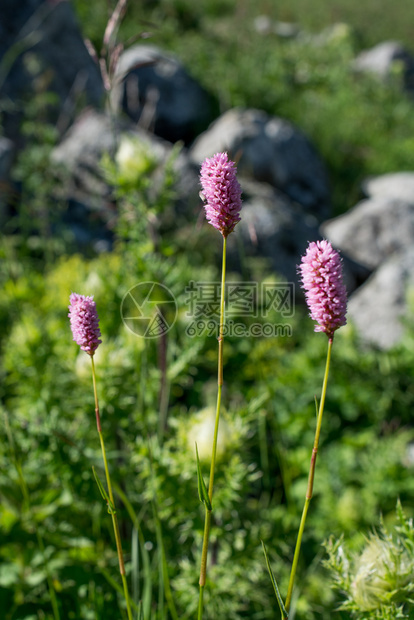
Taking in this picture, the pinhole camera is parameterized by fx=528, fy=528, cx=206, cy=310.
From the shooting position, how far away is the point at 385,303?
13.3 ft

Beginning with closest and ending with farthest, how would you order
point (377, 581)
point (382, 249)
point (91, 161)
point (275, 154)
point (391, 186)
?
point (377, 581) < point (91, 161) < point (382, 249) < point (275, 154) < point (391, 186)

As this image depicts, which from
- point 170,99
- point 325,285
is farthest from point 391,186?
point 325,285

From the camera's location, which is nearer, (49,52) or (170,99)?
(49,52)

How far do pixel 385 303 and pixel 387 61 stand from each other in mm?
10735

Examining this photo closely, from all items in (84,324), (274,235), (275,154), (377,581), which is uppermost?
(275,154)

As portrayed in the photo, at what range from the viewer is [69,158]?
5.29m

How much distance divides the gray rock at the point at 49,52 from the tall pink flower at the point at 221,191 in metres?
6.17

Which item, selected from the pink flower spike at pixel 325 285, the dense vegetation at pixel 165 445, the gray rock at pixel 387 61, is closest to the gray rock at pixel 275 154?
the dense vegetation at pixel 165 445

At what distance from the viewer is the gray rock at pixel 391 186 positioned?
6.42 metres

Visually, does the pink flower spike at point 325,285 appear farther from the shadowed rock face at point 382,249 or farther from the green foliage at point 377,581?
the shadowed rock face at point 382,249

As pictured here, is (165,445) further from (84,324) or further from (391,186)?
(391,186)

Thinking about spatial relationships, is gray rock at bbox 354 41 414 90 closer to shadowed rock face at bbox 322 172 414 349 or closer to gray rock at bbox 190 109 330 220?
shadowed rock face at bbox 322 172 414 349

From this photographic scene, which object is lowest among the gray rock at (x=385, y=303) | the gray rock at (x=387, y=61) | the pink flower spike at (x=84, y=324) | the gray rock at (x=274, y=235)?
the pink flower spike at (x=84, y=324)

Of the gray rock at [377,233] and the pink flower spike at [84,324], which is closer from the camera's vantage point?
the pink flower spike at [84,324]
